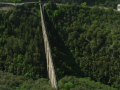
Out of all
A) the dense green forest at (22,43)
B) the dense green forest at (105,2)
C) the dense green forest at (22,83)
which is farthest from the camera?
the dense green forest at (105,2)

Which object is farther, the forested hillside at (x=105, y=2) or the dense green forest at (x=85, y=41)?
the forested hillside at (x=105, y=2)

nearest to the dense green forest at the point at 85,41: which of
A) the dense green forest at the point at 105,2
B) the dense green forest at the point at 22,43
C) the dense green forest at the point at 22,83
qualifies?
the dense green forest at the point at 22,43

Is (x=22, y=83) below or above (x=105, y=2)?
below

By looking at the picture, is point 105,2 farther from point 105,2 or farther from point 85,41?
point 85,41

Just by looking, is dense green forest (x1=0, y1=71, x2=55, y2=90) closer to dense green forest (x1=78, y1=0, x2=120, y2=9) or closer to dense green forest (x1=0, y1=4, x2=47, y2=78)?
dense green forest (x1=0, y1=4, x2=47, y2=78)

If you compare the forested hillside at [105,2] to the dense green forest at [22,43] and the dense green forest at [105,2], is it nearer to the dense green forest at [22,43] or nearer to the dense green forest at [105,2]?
the dense green forest at [105,2]

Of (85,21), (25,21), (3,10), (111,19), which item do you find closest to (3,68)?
(25,21)

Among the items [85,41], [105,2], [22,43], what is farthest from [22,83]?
[105,2]

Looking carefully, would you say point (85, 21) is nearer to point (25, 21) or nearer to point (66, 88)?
point (25, 21)
